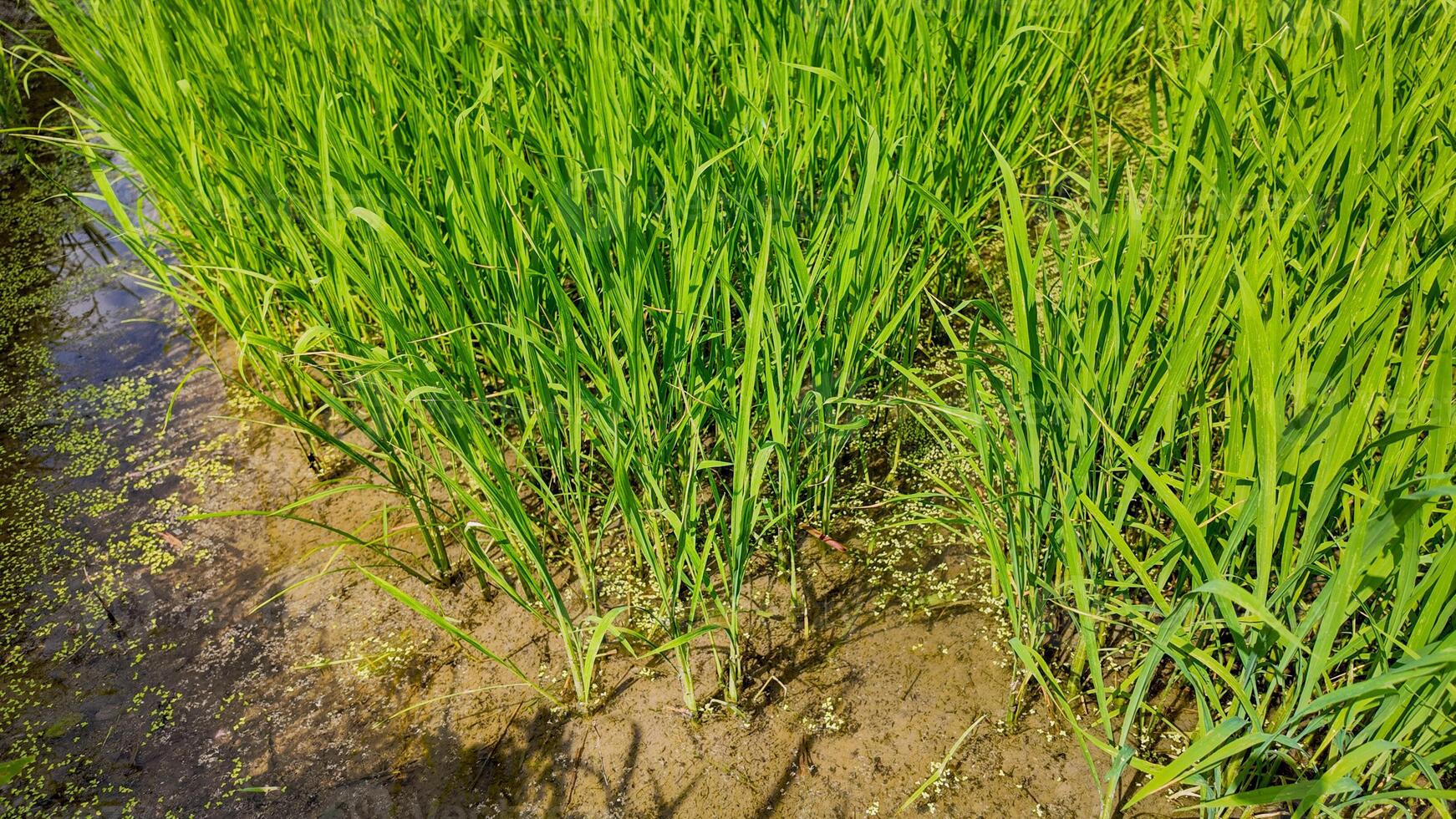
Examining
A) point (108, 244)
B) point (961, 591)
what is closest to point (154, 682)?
point (961, 591)

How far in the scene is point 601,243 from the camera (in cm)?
125

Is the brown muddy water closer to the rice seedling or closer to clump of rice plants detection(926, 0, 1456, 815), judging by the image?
the rice seedling

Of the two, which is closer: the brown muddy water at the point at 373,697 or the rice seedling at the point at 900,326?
the rice seedling at the point at 900,326

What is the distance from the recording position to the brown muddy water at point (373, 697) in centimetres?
118

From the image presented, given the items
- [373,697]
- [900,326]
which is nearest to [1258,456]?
[900,326]

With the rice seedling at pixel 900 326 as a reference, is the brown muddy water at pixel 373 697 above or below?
below

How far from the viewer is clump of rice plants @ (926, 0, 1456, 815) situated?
84 centimetres

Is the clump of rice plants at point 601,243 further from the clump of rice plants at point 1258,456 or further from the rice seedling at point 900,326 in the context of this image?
the clump of rice plants at point 1258,456

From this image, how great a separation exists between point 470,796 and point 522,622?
28 cm

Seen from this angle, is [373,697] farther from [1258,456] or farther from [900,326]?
[1258,456]

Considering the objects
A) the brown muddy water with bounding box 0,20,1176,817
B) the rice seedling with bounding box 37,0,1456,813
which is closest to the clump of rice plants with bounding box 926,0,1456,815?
the rice seedling with bounding box 37,0,1456,813

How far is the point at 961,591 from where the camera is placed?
1396mm

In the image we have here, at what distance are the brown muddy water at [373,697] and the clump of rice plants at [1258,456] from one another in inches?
6.9

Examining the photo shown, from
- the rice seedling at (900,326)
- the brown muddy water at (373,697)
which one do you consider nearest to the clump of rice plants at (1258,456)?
the rice seedling at (900,326)
